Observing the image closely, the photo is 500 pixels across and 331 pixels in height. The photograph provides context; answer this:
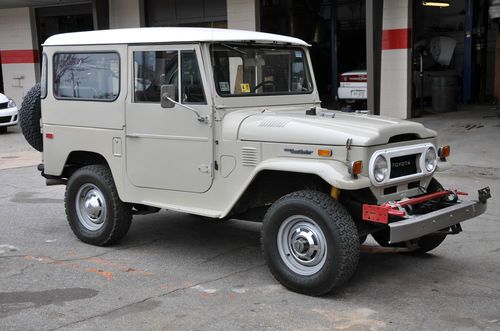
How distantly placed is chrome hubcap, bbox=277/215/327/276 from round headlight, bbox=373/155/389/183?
0.61 metres

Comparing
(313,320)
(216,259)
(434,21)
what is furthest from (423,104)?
(313,320)

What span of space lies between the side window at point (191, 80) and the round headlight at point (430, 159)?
2012 mm

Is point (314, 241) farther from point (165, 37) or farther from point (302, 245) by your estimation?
point (165, 37)

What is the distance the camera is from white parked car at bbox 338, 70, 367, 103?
52.3ft

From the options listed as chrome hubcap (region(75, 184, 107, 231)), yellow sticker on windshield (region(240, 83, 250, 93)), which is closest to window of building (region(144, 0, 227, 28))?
chrome hubcap (region(75, 184, 107, 231))

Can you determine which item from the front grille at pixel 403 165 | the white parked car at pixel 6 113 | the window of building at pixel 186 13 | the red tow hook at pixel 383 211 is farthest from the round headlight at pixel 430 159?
the white parked car at pixel 6 113

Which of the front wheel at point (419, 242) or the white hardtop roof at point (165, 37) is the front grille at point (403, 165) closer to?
the front wheel at point (419, 242)

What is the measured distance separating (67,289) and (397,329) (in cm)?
271

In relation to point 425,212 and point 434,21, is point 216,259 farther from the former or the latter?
point 434,21

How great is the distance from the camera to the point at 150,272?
18.1 ft

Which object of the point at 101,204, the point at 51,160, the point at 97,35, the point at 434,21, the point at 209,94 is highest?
the point at 434,21

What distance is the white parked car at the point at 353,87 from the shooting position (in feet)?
52.3

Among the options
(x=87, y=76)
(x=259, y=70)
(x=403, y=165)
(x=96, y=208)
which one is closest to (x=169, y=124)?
(x=259, y=70)

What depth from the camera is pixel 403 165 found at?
5.02 meters
